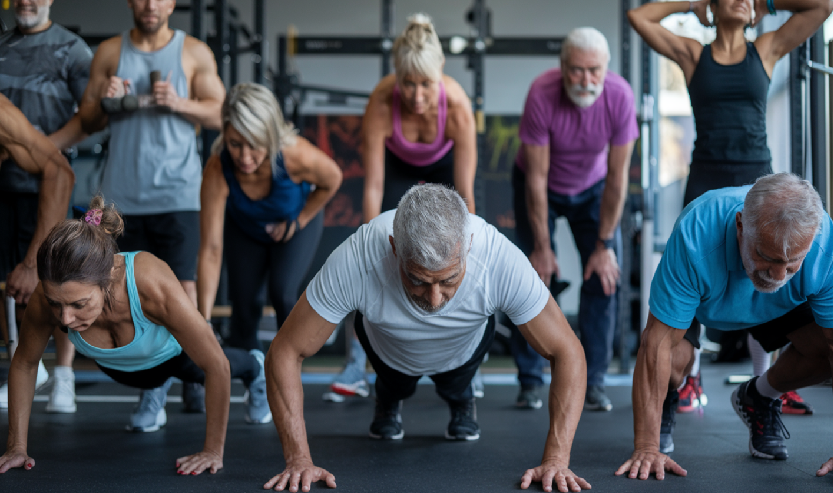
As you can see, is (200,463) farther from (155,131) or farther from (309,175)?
(155,131)

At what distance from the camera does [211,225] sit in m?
2.68

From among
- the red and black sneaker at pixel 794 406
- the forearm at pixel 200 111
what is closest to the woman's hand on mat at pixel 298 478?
the forearm at pixel 200 111

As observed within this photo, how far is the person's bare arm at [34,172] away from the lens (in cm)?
246

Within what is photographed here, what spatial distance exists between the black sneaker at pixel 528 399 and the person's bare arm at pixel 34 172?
1.83 m

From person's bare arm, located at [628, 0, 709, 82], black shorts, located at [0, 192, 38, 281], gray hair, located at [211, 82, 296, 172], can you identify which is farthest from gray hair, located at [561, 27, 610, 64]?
black shorts, located at [0, 192, 38, 281]

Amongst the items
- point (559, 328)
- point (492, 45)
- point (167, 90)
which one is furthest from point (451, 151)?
point (492, 45)

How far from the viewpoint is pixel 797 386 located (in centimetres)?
206

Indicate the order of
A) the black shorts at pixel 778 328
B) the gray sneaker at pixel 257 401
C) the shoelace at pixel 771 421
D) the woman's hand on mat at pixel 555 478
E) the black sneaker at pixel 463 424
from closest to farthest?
the woman's hand on mat at pixel 555 478, the black shorts at pixel 778 328, the shoelace at pixel 771 421, the black sneaker at pixel 463 424, the gray sneaker at pixel 257 401

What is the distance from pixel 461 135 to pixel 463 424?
1.06 meters

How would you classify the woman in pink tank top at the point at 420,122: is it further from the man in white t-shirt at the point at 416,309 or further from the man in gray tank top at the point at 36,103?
the man in gray tank top at the point at 36,103

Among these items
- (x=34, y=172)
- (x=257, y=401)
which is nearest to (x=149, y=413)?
(x=257, y=401)

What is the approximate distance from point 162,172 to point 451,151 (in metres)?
1.10

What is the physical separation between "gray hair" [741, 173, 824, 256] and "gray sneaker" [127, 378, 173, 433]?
6.23 ft

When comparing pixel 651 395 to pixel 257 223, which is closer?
pixel 651 395
